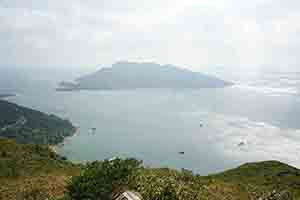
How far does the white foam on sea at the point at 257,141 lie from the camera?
81188 millimetres

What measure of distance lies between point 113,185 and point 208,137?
92.7 m

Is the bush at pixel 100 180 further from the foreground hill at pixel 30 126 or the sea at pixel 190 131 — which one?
the foreground hill at pixel 30 126

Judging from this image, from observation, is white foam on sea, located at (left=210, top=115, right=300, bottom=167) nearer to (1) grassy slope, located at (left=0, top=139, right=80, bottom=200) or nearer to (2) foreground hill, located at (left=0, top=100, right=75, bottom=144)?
(2) foreground hill, located at (left=0, top=100, right=75, bottom=144)

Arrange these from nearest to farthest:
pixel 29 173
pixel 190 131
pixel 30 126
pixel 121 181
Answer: pixel 121 181 → pixel 29 173 → pixel 30 126 → pixel 190 131

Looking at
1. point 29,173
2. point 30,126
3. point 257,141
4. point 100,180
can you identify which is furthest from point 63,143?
point 100,180

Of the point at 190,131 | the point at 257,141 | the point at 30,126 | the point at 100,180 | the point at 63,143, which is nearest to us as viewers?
the point at 100,180

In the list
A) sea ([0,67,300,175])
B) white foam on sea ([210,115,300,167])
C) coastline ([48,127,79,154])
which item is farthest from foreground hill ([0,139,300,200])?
coastline ([48,127,79,154])

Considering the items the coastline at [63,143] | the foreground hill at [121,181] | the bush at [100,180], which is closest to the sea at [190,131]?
the coastline at [63,143]

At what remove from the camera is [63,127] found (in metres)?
117

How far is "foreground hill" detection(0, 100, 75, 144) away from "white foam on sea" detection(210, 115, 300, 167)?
180 ft

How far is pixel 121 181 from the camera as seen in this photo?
49.1 ft

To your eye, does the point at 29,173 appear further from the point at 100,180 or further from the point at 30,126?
the point at 30,126

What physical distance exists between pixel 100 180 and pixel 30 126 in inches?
4066

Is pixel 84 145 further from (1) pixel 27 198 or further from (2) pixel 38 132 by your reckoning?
(1) pixel 27 198
